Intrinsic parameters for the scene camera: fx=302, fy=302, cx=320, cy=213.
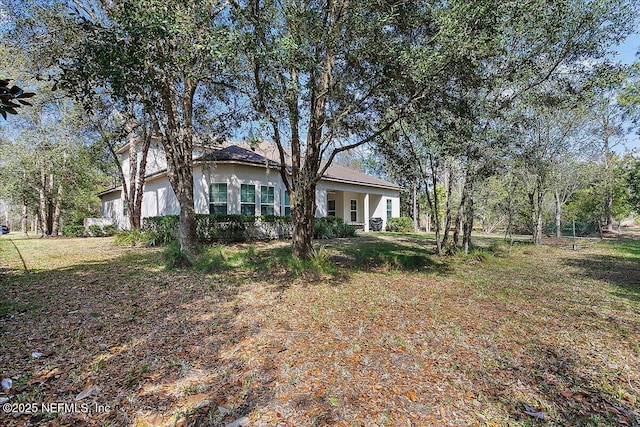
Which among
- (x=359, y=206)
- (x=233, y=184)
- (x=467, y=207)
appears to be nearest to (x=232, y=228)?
(x=233, y=184)

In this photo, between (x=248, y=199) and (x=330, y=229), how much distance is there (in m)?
4.57

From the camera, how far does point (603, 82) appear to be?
7.68 meters

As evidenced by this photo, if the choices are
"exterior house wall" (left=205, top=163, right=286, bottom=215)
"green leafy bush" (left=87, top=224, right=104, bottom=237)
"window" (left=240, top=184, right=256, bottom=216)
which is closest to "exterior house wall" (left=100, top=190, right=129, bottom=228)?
"green leafy bush" (left=87, top=224, right=104, bottom=237)

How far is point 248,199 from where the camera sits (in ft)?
47.0

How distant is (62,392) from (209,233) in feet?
33.2

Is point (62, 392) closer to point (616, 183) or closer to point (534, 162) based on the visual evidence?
point (534, 162)

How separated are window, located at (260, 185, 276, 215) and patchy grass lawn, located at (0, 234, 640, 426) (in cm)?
821

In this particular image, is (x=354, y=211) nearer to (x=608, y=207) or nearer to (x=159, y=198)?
Answer: (x=159, y=198)

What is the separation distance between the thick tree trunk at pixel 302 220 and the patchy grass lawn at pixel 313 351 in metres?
1.10

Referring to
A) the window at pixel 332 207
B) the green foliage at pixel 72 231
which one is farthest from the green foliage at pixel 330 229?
the green foliage at pixel 72 231

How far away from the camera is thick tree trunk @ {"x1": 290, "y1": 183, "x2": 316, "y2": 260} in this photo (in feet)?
25.0

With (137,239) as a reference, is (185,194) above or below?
above

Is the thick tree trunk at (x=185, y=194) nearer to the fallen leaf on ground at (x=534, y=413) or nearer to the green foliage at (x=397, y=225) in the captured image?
the fallen leaf on ground at (x=534, y=413)

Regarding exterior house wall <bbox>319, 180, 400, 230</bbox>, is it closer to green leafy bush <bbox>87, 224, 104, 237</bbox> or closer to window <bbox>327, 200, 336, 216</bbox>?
window <bbox>327, 200, 336, 216</bbox>
